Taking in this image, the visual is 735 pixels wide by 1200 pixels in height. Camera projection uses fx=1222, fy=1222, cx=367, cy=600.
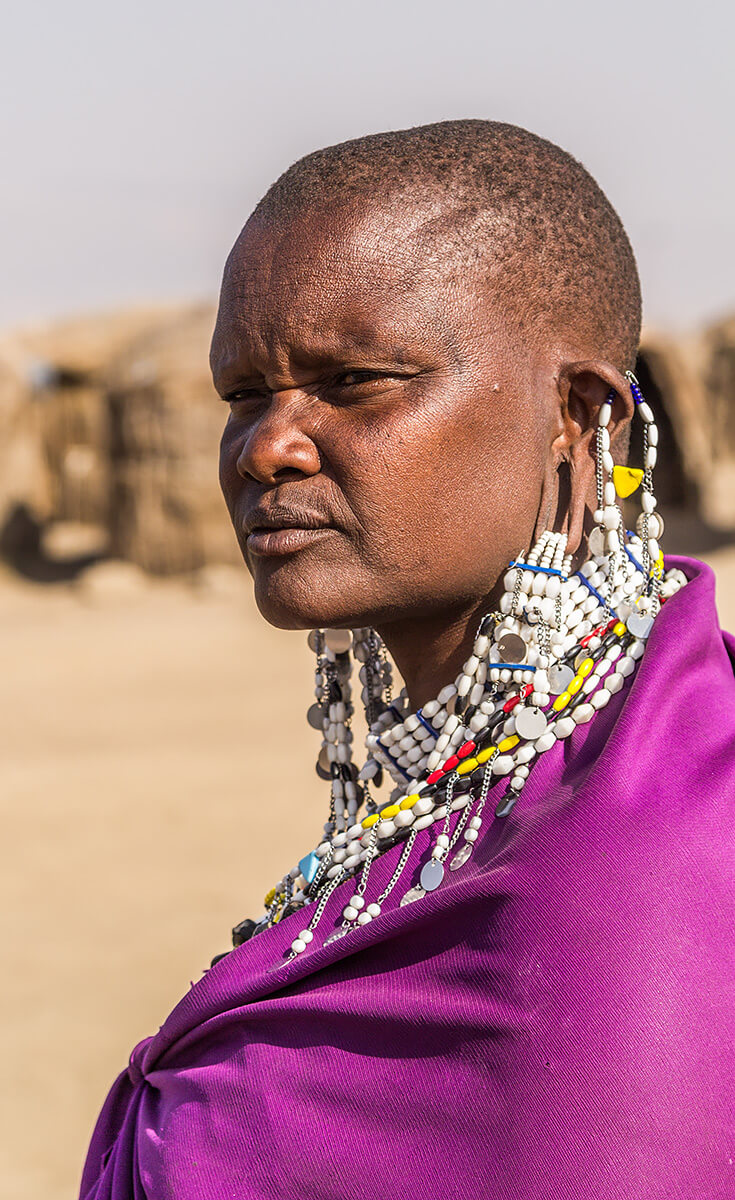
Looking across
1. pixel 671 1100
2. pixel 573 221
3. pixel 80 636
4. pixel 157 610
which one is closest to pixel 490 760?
pixel 671 1100

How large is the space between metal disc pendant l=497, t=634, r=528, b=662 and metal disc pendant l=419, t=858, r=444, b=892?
0.94 ft

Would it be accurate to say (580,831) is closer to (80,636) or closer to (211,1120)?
(211,1120)

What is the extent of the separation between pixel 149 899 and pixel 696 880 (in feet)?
16.0

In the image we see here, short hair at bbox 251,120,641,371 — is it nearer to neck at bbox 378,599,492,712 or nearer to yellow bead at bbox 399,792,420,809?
neck at bbox 378,599,492,712

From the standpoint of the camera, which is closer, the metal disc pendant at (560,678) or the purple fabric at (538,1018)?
the purple fabric at (538,1018)

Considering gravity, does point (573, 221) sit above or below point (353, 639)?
above

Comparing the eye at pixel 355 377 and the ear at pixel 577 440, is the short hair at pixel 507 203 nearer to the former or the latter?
the ear at pixel 577 440

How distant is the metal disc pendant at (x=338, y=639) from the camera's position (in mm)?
1992

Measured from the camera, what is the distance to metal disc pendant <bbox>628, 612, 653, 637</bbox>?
160 centimetres

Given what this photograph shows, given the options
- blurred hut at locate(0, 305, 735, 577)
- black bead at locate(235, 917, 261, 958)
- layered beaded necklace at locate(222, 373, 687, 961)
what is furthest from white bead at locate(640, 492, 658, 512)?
blurred hut at locate(0, 305, 735, 577)

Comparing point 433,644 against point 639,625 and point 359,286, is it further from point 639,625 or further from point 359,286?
point 359,286

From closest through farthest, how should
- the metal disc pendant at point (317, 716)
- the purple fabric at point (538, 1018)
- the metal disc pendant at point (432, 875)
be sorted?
the purple fabric at point (538, 1018) < the metal disc pendant at point (432, 875) < the metal disc pendant at point (317, 716)

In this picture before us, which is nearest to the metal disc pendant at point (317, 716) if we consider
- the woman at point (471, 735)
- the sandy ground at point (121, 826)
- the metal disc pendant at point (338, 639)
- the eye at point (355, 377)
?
the metal disc pendant at point (338, 639)

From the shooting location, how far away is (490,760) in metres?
1.59
